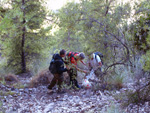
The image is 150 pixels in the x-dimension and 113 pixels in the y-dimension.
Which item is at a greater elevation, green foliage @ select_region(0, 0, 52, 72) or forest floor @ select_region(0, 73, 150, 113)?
green foliage @ select_region(0, 0, 52, 72)

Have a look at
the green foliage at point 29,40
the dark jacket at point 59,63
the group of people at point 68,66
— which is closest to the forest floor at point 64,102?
the group of people at point 68,66

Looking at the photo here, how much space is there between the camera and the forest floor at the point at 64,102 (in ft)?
14.2

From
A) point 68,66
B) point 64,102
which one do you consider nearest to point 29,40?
point 68,66

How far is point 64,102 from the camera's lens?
18.5 ft

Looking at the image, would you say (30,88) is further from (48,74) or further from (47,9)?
(47,9)

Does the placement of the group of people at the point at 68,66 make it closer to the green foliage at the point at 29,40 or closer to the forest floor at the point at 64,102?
the forest floor at the point at 64,102

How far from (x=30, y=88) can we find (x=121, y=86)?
144 inches

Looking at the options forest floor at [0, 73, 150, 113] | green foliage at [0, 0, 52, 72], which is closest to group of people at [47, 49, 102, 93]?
forest floor at [0, 73, 150, 113]

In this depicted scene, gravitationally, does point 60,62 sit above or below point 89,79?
above

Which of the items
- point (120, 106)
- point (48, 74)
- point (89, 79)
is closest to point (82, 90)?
point (89, 79)

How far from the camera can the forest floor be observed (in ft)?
14.2

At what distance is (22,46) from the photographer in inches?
460

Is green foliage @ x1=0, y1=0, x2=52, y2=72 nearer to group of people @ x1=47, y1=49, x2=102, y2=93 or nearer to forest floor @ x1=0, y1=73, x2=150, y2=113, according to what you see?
forest floor @ x1=0, y1=73, x2=150, y2=113

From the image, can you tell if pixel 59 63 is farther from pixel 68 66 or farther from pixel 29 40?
pixel 29 40
